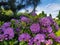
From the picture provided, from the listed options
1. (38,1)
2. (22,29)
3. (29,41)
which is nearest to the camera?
(29,41)

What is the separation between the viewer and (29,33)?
361 cm

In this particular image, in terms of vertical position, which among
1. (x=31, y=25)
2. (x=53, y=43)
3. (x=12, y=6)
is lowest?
(x=12, y=6)

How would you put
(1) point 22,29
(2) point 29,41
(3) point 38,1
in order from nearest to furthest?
(2) point 29,41 → (1) point 22,29 → (3) point 38,1

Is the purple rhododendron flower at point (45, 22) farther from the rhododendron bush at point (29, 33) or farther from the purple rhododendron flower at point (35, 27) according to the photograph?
the purple rhododendron flower at point (35, 27)

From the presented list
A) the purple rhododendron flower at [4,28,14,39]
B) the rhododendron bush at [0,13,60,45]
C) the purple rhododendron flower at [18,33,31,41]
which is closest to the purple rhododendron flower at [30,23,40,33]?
the rhododendron bush at [0,13,60,45]

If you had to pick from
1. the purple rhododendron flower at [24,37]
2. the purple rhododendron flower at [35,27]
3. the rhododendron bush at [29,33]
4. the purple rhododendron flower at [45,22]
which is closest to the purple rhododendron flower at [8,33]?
the rhododendron bush at [29,33]

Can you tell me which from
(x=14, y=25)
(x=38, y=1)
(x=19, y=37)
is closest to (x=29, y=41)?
(x=19, y=37)

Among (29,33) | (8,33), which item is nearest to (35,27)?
(29,33)

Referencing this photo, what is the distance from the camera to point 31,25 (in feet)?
11.9

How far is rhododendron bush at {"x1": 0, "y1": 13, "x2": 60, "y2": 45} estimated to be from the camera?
11.2ft

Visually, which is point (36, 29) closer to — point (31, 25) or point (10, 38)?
point (31, 25)

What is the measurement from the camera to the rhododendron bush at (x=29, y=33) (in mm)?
3417

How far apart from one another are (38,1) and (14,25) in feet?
45.5

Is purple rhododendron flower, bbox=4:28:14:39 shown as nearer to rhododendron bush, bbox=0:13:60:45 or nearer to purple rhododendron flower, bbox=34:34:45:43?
rhododendron bush, bbox=0:13:60:45
